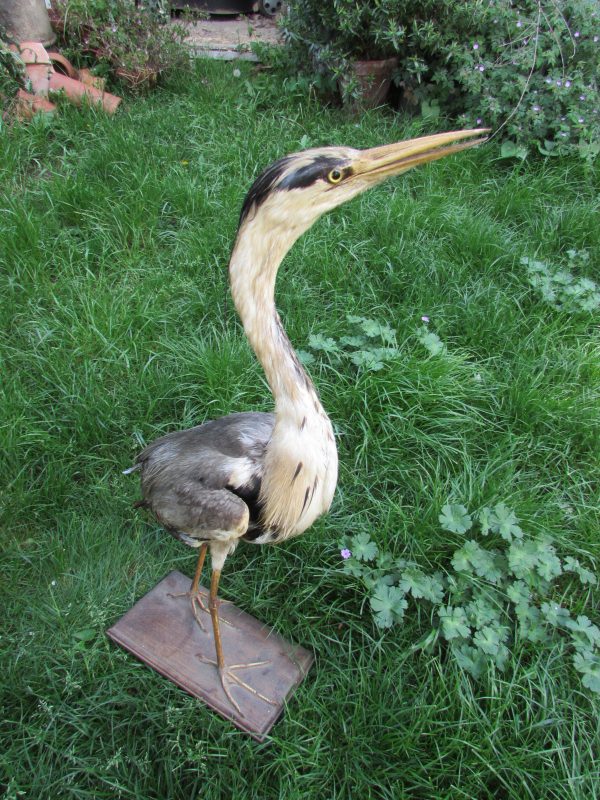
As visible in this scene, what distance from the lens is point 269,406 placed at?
2.70m

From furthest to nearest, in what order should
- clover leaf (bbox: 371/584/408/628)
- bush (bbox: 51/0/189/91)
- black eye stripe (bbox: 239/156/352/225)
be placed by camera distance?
bush (bbox: 51/0/189/91) → clover leaf (bbox: 371/584/408/628) → black eye stripe (bbox: 239/156/352/225)

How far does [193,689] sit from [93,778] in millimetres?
376

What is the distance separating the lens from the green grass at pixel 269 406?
1800mm

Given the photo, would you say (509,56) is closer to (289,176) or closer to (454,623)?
(289,176)

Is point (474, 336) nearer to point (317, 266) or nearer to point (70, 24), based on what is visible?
point (317, 266)

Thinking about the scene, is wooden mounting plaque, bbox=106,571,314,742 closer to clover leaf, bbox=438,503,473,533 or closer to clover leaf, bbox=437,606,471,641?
clover leaf, bbox=437,606,471,641

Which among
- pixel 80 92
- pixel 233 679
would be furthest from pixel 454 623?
pixel 80 92

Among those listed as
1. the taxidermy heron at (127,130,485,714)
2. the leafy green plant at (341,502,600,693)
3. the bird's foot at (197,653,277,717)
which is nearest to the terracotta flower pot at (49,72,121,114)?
the taxidermy heron at (127,130,485,714)

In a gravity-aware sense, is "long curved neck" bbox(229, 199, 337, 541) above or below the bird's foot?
above

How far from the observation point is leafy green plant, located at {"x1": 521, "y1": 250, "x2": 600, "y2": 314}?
3127mm

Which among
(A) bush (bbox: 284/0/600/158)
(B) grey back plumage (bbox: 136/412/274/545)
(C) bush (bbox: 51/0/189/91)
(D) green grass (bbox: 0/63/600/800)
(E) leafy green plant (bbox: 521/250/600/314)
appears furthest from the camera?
(C) bush (bbox: 51/0/189/91)

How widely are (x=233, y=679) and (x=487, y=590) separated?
95cm

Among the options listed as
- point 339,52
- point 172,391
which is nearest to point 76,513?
point 172,391

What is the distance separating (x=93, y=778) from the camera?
1.78 metres
